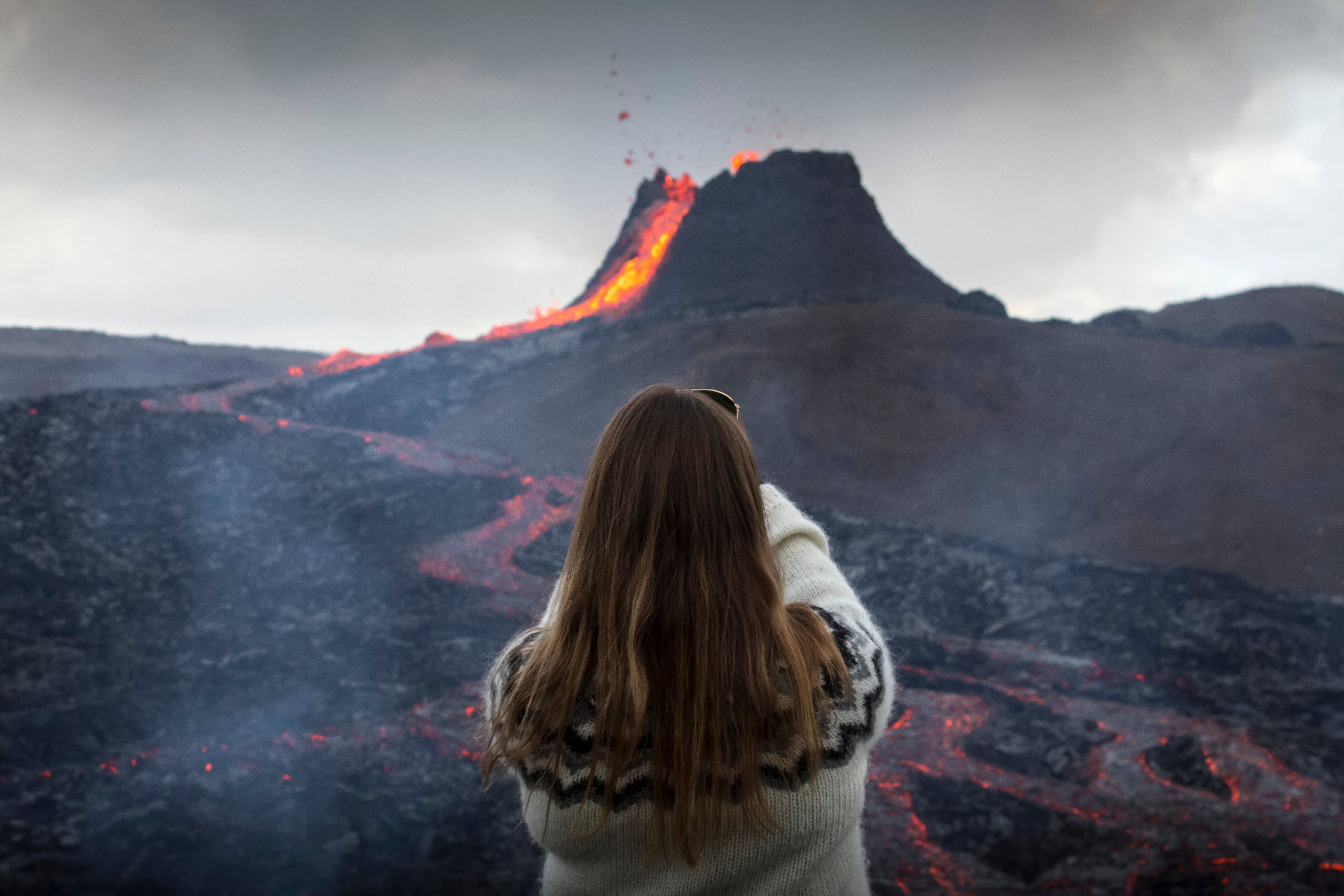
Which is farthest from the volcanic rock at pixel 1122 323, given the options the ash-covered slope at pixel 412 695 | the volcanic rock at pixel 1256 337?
the ash-covered slope at pixel 412 695

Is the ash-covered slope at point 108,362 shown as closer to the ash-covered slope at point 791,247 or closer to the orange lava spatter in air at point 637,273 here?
the orange lava spatter in air at point 637,273

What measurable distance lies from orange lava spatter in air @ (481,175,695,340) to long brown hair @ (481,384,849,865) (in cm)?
3166

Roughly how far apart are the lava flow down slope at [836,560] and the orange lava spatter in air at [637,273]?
35.1ft

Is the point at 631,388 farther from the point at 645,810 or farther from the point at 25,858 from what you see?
the point at 645,810

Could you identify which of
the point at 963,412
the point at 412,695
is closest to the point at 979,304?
the point at 963,412

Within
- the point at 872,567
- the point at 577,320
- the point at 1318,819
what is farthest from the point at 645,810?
the point at 577,320

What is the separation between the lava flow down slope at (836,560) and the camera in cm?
676

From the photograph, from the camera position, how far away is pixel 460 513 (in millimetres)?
16141

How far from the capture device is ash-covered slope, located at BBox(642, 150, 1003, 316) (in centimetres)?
3778

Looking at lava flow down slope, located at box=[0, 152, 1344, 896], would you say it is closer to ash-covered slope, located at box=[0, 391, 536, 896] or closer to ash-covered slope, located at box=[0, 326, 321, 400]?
ash-covered slope, located at box=[0, 391, 536, 896]

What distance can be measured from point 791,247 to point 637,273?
8221mm

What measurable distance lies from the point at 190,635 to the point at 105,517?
3.97m

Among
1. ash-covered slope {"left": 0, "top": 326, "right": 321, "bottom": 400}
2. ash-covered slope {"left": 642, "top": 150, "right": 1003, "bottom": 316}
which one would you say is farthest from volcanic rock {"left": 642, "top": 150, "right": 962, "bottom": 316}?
ash-covered slope {"left": 0, "top": 326, "right": 321, "bottom": 400}

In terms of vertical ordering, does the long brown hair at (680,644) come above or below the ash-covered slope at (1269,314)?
below
